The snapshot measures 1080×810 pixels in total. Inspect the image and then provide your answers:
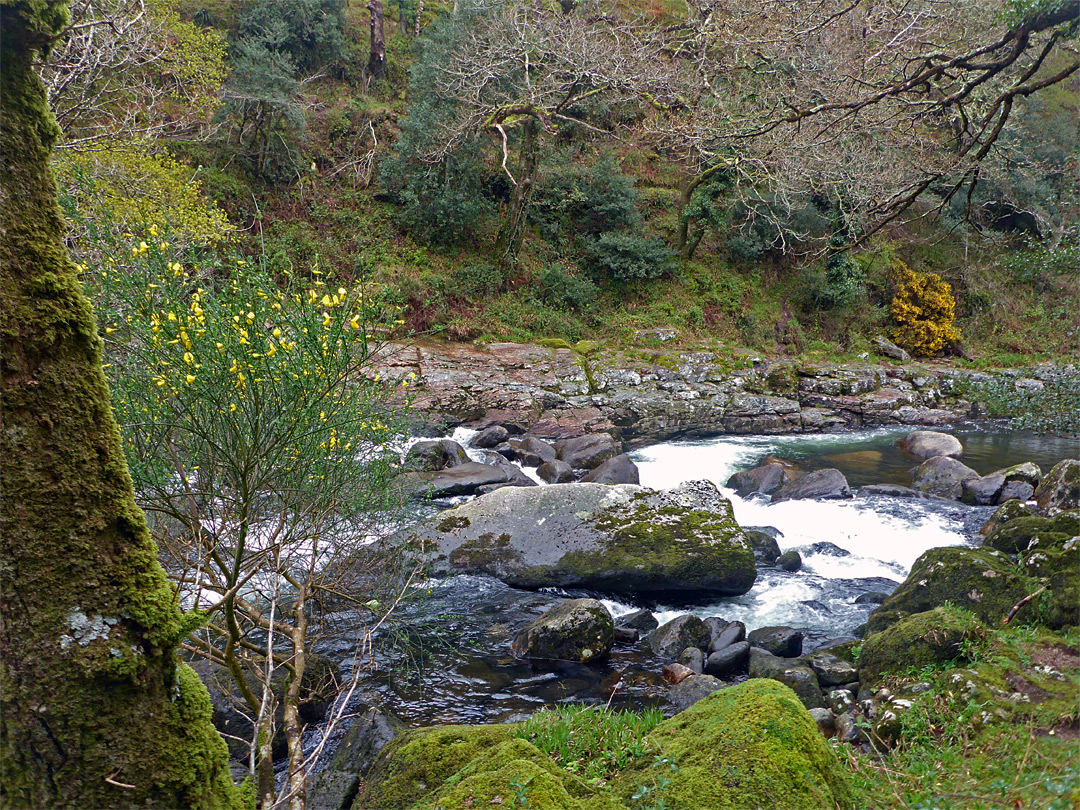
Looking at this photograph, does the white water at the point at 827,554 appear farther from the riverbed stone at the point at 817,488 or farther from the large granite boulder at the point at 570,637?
the large granite boulder at the point at 570,637

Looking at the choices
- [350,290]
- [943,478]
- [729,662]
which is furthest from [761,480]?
[350,290]

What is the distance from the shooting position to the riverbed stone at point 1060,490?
11.5 metres

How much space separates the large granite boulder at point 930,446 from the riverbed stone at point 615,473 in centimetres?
892

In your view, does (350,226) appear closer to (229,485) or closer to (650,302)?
(650,302)

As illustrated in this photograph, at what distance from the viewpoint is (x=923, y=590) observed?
7.55 m

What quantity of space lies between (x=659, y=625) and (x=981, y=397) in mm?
13442

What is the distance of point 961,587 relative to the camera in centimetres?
718

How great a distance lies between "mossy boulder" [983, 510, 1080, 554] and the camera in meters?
6.96

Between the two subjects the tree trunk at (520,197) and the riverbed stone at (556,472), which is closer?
the riverbed stone at (556,472)

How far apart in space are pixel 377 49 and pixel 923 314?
28.2 metres

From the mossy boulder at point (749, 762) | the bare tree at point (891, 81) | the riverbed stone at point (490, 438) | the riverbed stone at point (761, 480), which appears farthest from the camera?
the riverbed stone at point (490, 438)

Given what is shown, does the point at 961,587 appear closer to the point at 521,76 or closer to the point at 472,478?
the point at 472,478

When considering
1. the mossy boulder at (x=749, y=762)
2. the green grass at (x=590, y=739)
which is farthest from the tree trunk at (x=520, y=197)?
the mossy boulder at (x=749, y=762)

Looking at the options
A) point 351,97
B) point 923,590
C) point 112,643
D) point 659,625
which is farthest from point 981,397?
point 351,97
